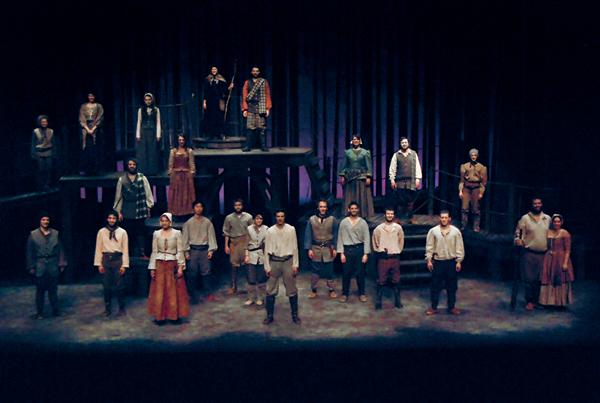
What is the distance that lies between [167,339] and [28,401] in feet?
7.79

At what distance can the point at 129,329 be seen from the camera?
1120 centimetres

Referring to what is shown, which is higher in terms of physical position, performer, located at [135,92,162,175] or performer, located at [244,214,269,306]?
performer, located at [135,92,162,175]

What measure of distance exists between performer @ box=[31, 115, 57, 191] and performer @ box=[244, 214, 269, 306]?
14.2 ft

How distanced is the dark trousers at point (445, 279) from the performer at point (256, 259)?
245 cm

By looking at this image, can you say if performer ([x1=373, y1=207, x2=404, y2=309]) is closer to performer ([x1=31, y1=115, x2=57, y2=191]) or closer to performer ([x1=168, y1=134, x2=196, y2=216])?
performer ([x1=168, y1=134, x2=196, y2=216])

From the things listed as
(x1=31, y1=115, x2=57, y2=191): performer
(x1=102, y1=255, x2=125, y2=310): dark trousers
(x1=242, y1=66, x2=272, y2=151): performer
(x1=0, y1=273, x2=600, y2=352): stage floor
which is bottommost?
(x1=0, y1=273, x2=600, y2=352): stage floor

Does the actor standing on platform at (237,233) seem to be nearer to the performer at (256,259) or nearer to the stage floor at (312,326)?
the performer at (256,259)

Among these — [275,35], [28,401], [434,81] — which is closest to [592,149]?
[434,81]

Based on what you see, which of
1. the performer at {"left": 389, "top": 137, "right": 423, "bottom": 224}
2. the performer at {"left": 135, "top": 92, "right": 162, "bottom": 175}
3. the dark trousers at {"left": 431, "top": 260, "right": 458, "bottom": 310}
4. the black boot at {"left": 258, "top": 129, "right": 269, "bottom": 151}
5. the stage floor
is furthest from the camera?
the black boot at {"left": 258, "top": 129, "right": 269, "bottom": 151}

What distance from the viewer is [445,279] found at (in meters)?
11.7

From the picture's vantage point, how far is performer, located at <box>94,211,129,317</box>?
38.4 ft

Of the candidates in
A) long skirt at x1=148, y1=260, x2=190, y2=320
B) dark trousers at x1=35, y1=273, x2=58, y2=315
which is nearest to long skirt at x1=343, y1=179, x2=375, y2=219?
long skirt at x1=148, y1=260, x2=190, y2=320

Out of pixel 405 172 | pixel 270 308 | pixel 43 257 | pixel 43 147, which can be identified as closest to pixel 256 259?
pixel 270 308

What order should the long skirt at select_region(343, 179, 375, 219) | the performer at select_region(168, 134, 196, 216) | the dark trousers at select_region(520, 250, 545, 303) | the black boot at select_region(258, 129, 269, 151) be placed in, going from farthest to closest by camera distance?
1. the black boot at select_region(258, 129, 269, 151)
2. the long skirt at select_region(343, 179, 375, 219)
3. the performer at select_region(168, 134, 196, 216)
4. the dark trousers at select_region(520, 250, 545, 303)
